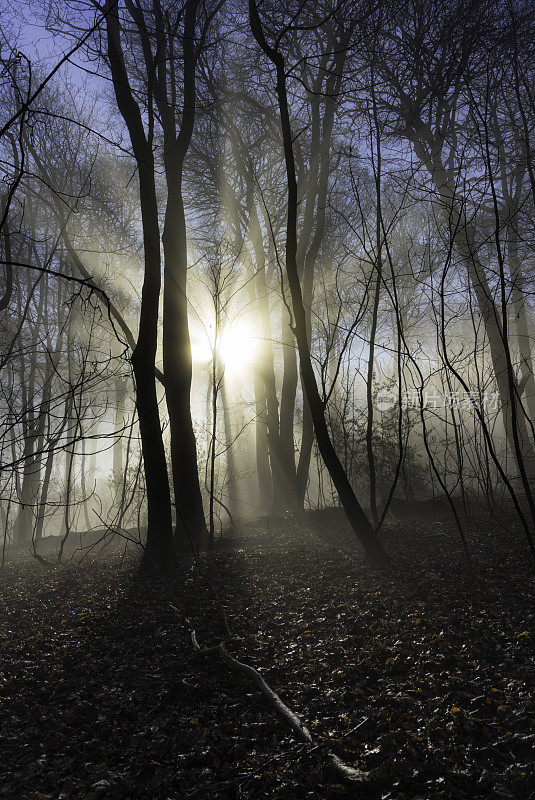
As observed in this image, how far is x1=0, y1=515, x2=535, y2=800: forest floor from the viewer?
2.21 metres

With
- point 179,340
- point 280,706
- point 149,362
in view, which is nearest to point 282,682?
point 280,706

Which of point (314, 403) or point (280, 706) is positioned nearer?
point (280, 706)

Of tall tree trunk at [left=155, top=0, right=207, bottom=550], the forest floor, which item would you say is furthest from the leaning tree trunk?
tall tree trunk at [left=155, top=0, right=207, bottom=550]

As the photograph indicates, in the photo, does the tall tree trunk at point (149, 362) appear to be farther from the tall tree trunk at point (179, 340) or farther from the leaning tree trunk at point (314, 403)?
the leaning tree trunk at point (314, 403)

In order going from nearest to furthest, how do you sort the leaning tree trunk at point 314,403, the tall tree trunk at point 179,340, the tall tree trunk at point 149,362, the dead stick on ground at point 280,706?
the dead stick on ground at point 280,706, the leaning tree trunk at point 314,403, the tall tree trunk at point 149,362, the tall tree trunk at point 179,340

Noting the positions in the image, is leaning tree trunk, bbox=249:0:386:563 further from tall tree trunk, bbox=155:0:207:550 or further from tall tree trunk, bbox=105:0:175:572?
tall tree trunk, bbox=155:0:207:550

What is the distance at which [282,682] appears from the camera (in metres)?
3.02

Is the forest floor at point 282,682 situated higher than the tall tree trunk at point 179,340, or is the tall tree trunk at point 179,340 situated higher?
the tall tree trunk at point 179,340

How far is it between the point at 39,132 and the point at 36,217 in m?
2.69

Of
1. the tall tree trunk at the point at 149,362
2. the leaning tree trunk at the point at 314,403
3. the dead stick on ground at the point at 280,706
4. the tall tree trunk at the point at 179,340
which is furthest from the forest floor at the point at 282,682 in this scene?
the tall tree trunk at the point at 179,340

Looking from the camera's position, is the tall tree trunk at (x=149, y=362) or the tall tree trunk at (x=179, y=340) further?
the tall tree trunk at (x=179, y=340)

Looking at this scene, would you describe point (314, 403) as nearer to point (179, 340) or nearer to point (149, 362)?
point (149, 362)

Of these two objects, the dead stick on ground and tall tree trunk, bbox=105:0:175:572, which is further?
tall tree trunk, bbox=105:0:175:572

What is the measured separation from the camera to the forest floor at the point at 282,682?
221 cm
